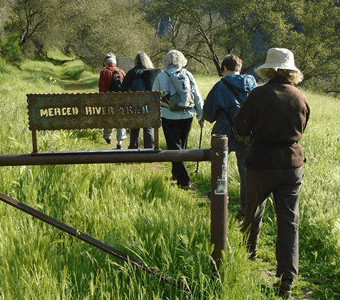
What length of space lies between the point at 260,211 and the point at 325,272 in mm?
844

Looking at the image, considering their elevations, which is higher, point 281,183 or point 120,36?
point 120,36

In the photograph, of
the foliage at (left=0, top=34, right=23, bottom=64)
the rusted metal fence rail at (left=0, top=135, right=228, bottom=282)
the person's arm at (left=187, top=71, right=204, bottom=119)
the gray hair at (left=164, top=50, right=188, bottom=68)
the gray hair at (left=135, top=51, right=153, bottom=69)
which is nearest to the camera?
the rusted metal fence rail at (left=0, top=135, right=228, bottom=282)

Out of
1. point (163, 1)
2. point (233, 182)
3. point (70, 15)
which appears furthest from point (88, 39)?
point (233, 182)

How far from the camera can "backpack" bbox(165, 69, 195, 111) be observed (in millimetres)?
5910

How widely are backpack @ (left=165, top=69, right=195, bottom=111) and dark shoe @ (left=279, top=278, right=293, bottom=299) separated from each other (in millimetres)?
3284

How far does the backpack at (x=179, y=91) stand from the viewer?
233 inches

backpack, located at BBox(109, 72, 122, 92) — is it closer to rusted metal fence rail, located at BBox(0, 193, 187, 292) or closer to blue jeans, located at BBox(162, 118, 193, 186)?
blue jeans, located at BBox(162, 118, 193, 186)

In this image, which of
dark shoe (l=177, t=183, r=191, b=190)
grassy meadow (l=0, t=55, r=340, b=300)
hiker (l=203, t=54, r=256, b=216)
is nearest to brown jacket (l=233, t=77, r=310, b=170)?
grassy meadow (l=0, t=55, r=340, b=300)

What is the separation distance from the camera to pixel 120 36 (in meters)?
33.5

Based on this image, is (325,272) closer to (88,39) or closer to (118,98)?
(118,98)

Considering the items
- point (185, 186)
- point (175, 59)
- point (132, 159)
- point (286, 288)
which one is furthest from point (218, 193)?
point (185, 186)

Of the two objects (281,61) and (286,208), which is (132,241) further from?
(281,61)

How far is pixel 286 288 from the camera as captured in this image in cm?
331

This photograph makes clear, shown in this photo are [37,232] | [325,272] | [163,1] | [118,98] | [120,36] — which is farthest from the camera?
[163,1]
